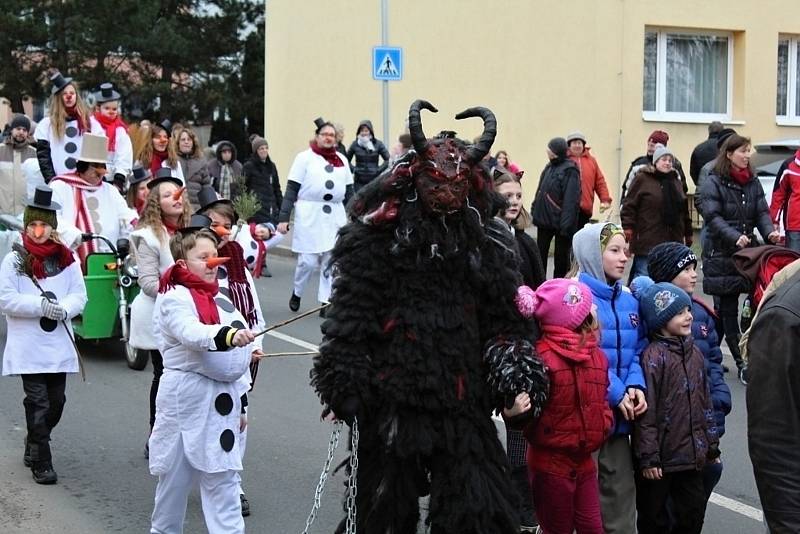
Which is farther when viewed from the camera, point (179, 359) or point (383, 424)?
point (179, 359)

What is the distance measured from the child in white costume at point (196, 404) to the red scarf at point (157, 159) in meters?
6.10

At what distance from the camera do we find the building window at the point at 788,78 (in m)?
23.7

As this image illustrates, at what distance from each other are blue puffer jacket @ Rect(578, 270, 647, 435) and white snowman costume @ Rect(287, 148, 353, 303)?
24.0 ft

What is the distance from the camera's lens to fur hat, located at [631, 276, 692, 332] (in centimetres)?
541

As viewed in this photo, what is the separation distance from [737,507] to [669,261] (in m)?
1.59

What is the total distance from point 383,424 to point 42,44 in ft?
109

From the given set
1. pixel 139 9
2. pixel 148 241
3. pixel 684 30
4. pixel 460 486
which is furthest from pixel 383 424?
pixel 139 9

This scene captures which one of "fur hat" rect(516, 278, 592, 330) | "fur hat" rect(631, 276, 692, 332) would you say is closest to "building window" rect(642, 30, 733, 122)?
"fur hat" rect(631, 276, 692, 332)

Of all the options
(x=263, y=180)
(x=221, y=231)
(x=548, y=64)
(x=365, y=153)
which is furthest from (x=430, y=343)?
(x=548, y=64)

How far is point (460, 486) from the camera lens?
4633 mm

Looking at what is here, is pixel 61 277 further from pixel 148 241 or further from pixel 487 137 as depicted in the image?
pixel 487 137

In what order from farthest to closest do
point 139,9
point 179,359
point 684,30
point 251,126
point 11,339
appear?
point 251,126 < point 139,9 < point 684,30 < point 11,339 < point 179,359

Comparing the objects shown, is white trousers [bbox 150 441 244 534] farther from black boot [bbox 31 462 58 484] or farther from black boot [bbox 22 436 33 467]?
black boot [bbox 22 436 33 467]

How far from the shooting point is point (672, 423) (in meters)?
5.34
